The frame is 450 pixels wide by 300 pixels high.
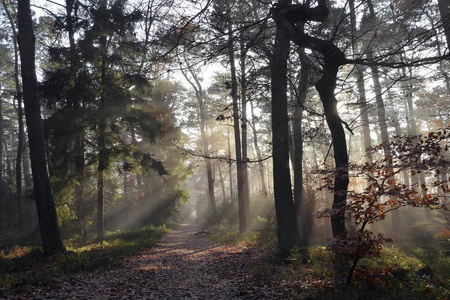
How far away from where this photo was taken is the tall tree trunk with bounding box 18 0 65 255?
9883mm

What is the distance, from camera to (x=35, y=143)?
10008mm

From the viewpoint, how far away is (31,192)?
1479 centimetres

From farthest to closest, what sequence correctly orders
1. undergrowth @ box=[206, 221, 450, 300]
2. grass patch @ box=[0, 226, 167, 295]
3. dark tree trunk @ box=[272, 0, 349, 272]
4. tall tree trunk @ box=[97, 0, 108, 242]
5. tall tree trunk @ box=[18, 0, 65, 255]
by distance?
tall tree trunk @ box=[97, 0, 108, 242], tall tree trunk @ box=[18, 0, 65, 255], grass patch @ box=[0, 226, 167, 295], dark tree trunk @ box=[272, 0, 349, 272], undergrowth @ box=[206, 221, 450, 300]

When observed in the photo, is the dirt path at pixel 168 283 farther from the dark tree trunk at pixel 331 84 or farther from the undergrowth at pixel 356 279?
the dark tree trunk at pixel 331 84

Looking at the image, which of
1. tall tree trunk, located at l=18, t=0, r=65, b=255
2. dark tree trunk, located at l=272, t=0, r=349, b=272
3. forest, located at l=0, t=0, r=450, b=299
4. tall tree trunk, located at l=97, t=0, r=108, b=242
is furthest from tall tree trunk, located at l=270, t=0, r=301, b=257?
tall tree trunk, located at l=97, t=0, r=108, b=242

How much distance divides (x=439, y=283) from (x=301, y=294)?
103 inches

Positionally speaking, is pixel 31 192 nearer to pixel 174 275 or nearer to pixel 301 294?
pixel 174 275

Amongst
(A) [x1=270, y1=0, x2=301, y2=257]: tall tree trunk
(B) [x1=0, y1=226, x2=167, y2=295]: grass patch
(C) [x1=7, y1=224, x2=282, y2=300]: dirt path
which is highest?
(A) [x1=270, y1=0, x2=301, y2=257]: tall tree trunk

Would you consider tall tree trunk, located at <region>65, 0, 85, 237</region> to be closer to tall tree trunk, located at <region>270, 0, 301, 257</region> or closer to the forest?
the forest

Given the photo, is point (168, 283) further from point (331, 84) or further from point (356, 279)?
point (331, 84)

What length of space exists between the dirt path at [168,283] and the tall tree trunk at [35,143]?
2.59m

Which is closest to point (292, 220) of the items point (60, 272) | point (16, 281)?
point (60, 272)

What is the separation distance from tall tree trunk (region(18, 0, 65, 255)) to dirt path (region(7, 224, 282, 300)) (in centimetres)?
259

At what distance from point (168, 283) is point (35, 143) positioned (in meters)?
6.45
